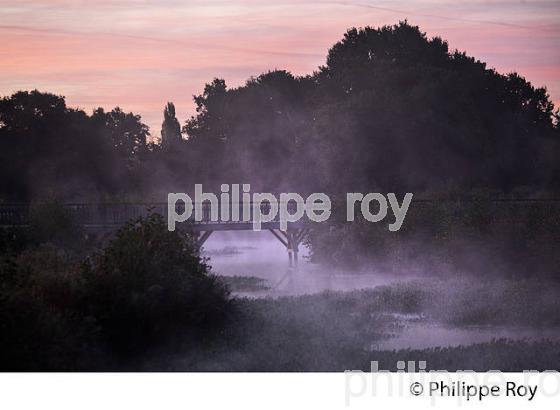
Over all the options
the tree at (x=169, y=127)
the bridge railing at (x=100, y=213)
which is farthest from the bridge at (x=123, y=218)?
the tree at (x=169, y=127)

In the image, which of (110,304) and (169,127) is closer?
(110,304)

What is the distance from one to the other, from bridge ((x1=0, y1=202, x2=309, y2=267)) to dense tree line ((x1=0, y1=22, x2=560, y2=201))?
46cm

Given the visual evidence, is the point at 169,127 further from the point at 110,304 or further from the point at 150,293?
the point at 110,304

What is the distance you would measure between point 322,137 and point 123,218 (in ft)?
Answer: 28.6

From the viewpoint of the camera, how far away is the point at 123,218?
23.2 m

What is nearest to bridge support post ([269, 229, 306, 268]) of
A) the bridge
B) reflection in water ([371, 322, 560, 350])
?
the bridge

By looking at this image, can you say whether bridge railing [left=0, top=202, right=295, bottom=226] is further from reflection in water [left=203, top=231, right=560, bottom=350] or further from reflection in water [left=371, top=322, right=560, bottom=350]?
reflection in water [left=371, top=322, right=560, bottom=350]

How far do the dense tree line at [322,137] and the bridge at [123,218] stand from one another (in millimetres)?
461

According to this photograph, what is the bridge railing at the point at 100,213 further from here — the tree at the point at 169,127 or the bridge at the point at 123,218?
the tree at the point at 169,127

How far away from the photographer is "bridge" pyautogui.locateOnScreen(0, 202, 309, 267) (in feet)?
67.4

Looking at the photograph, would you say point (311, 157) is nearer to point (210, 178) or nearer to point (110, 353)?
point (210, 178)

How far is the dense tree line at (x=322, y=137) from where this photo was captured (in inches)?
921

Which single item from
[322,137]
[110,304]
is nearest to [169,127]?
[322,137]
